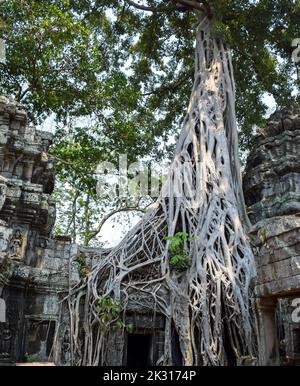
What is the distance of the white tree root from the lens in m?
4.40

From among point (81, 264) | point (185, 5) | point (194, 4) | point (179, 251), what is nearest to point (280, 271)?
point (179, 251)

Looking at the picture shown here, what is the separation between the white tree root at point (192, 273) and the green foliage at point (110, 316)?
0.31 ft

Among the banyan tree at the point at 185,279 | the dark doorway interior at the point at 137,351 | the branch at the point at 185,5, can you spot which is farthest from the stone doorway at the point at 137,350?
the branch at the point at 185,5

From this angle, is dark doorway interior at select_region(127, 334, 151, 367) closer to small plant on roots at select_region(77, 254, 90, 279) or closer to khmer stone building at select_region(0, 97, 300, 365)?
khmer stone building at select_region(0, 97, 300, 365)

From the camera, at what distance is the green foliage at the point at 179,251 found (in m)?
4.85

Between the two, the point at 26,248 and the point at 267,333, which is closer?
the point at 267,333

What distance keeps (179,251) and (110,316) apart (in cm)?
110

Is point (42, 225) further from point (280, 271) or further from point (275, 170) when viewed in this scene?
point (280, 271)

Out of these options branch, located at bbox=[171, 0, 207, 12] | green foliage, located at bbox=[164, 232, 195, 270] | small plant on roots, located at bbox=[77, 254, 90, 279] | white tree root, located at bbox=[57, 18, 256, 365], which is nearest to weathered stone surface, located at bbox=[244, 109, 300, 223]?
white tree root, located at bbox=[57, 18, 256, 365]

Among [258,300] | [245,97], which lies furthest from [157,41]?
[258,300]

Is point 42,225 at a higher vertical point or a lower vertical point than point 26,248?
higher

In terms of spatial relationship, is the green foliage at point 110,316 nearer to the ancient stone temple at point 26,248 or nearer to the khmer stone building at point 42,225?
the khmer stone building at point 42,225

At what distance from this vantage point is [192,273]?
4.76 meters

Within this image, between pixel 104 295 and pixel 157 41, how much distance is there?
739 centimetres
